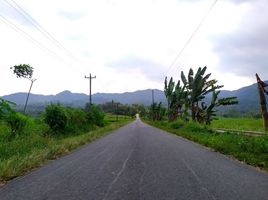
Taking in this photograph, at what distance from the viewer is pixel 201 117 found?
36281 mm

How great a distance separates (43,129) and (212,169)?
1880cm

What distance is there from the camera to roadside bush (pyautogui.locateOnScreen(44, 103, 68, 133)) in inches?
1046

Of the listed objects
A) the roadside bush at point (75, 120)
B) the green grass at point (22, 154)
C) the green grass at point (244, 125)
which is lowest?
the green grass at point (22, 154)

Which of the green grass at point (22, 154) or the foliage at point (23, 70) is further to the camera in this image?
the foliage at point (23, 70)

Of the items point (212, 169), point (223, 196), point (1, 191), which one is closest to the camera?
point (223, 196)

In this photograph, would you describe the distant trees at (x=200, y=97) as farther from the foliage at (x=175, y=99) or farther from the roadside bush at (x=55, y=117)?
the roadside bush at (x=55, y=117)

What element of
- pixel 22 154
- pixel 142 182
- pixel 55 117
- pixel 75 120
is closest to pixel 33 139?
pixel 22 154

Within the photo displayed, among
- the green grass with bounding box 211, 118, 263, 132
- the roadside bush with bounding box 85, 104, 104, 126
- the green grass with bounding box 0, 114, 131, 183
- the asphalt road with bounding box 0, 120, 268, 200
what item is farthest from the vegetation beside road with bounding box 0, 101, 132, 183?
the green grass with bounding box 211, 118, 263, 132

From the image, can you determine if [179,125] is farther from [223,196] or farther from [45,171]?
[223,196]

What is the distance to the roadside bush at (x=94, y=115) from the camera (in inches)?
1773

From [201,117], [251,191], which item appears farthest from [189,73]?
[251,191]

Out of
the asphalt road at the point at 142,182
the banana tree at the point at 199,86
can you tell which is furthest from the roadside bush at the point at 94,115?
the asphalt road at the point at 142,182

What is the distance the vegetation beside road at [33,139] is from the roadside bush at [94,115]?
19.0ft

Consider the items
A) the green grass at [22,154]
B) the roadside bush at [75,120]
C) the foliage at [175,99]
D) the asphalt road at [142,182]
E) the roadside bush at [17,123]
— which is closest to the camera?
the asphalt road at [142,182]
